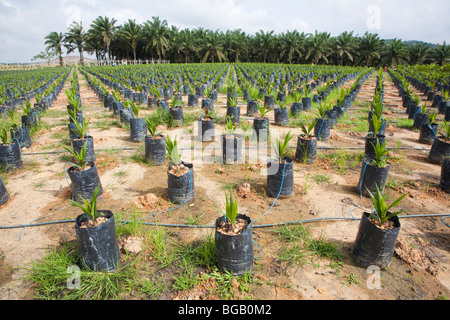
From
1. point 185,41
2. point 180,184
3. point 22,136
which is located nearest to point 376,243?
point 180,184

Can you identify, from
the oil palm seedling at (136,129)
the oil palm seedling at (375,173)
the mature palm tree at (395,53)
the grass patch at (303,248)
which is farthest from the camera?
the mature palm tree at (395,53)

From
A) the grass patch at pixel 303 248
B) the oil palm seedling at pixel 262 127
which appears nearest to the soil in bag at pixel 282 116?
the oil palm seedling at pixel 262 127

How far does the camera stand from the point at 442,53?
3138 cm

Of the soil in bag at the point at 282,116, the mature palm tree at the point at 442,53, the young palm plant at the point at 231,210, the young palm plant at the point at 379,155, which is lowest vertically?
the young palm plant at the point at 231,210

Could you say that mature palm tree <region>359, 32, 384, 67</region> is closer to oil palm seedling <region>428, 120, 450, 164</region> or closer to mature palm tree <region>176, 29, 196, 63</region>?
mature palm tree <region>176, 29, 196, 63</region>

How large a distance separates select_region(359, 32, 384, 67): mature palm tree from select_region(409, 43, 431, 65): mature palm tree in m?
3.72

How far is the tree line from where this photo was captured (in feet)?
111

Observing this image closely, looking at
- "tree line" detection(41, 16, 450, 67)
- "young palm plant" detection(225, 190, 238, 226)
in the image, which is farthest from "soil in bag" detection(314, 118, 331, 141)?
"tree line" detection(41, 16, 450, 67)

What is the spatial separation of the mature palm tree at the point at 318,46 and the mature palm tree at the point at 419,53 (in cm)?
1009

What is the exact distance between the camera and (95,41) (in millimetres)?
44344

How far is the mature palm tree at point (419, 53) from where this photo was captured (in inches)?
1297

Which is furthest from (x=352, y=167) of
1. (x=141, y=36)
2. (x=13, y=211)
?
(x=141, y=36)

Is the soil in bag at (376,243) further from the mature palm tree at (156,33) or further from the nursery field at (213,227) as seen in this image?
the mature palm tree at (156,33)
